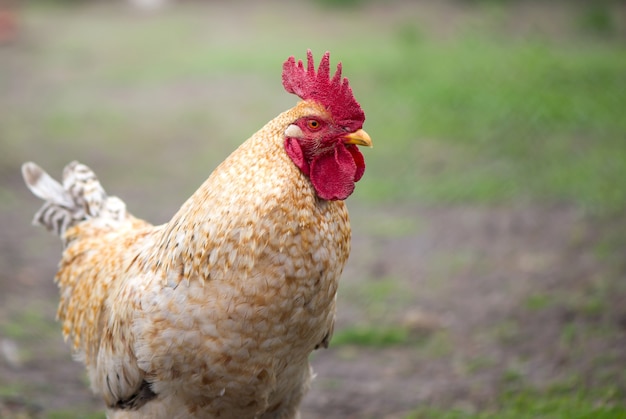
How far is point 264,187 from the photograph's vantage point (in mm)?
2826

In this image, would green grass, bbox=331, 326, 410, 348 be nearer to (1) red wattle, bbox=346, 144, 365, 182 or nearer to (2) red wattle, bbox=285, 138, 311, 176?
(1) red wattle, bbox=346, 144, 365, 182

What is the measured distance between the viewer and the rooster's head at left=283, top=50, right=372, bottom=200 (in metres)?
2.88

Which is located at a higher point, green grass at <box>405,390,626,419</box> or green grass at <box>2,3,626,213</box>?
green grass at <box>2,3,626,213</box>

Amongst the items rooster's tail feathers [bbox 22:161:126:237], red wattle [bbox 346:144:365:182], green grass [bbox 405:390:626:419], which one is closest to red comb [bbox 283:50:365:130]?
red wattle [bbox 346:144:365:182]

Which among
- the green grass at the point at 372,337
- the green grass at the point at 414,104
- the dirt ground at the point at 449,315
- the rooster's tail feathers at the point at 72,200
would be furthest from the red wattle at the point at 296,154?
the green grass at the point at 414,104

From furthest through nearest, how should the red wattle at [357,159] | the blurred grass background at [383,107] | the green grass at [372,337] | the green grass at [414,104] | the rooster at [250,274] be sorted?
→ 1. the green grass at [414,104]
2. the blurred grass background at [383,107]
3. the green grass at [372,337]
4. the red wattle at [357,159]
5. the rooster at [250,274]

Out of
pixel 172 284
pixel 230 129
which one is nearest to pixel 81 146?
pixel 230 129

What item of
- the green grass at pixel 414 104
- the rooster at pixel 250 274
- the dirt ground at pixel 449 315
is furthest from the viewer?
the green grass at pixel 414 104

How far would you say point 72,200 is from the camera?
13.5 feet

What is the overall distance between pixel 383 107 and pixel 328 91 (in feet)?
24.3

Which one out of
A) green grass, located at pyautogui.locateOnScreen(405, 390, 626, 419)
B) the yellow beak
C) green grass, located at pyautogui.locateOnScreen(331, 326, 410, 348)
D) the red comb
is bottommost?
green grass, located at pyautogui.locateOnScreen(405, 390, 626, 419)

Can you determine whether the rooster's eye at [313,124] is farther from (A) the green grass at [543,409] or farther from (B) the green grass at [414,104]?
(B) the green grass at [414,104]

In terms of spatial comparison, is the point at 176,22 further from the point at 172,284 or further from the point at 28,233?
the point at 172,284

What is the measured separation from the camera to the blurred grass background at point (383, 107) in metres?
7.12
